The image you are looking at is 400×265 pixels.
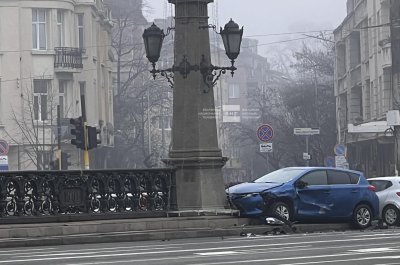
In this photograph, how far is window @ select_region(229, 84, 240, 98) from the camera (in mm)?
177000

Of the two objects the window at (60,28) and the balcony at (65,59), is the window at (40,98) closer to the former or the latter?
the balcony at (65,59)

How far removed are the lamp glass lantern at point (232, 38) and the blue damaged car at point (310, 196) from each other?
10.4ft

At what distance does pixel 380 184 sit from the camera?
32.5 meters

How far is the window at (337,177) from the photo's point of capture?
96.3 feet

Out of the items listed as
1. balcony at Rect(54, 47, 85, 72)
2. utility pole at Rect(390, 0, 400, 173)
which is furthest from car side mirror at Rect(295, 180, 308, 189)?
balcony at Rect(54, 47, 85, 72)

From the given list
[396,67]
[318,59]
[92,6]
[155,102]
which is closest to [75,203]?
[396,67]

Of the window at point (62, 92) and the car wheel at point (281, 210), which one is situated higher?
the window at point (62, 92)

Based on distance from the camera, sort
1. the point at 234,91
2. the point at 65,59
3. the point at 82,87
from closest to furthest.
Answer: the point at 65,59, the point at 82,87, the point at 234,91

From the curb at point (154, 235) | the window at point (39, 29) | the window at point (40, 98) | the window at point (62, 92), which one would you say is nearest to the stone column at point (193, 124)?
the curb at point (154, 235)

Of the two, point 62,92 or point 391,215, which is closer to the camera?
point 391,215

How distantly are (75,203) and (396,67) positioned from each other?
39761 mm

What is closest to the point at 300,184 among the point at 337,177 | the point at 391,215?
the point at 337,177

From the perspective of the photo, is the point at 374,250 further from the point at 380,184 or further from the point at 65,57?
the point at 65,57

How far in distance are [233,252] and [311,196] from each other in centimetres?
894
